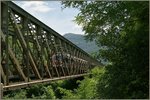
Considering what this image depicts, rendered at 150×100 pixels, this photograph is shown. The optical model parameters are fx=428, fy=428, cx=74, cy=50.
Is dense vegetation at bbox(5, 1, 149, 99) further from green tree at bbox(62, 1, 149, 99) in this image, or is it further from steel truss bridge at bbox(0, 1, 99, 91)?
steel truss bridge at bbox(0, 1, 99, 91)

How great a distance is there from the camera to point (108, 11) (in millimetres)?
9656

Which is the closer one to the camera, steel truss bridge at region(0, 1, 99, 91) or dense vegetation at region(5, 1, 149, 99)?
dense vegetation at region(5, 1, 149, 99)

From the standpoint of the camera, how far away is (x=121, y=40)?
353 inches

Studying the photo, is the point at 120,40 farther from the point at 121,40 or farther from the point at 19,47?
the point at 19,47

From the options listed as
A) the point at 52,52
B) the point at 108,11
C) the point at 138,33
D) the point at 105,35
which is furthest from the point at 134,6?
the point at 52,52

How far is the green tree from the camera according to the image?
747 centimetres

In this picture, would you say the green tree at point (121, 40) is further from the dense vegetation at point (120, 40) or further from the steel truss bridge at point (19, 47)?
the steel truss bridge at point (19, 47)

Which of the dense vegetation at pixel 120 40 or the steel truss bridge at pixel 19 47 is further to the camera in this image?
the steel truss bridge at pixel 19 47

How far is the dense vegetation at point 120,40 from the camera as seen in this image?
294 inches

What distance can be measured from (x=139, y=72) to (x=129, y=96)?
22.1 inches

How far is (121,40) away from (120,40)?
23 cm

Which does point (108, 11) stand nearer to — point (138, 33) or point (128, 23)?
point (128, 23)

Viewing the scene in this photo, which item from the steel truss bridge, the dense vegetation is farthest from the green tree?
the steel truss bridge

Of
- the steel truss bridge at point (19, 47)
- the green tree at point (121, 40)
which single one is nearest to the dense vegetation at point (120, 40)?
the green tree at point (121, 40)
